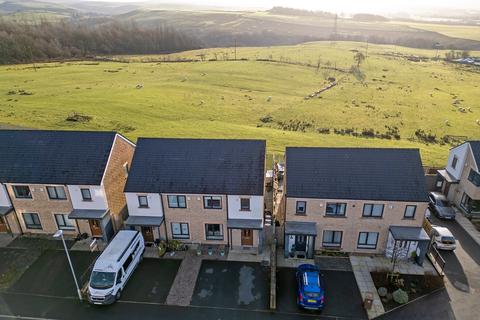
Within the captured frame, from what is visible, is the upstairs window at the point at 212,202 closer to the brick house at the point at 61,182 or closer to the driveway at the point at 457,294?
the brick house at the point at 61,182

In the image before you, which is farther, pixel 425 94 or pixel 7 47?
pixel 7 47

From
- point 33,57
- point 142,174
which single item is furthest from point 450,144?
point 33,57

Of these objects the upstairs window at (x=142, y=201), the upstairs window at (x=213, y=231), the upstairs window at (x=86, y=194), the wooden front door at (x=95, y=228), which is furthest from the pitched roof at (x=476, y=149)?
the upstairs window at (x=86, y=194)

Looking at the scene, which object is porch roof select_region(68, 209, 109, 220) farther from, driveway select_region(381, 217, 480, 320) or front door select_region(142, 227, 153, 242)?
driveway select_region(381, 217, 480, 320)

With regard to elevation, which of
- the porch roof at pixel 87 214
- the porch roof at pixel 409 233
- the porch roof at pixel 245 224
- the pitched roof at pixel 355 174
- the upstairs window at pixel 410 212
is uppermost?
the pitched roof at pixel 355 174

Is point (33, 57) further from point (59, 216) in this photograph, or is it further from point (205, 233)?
point (205, 233)
